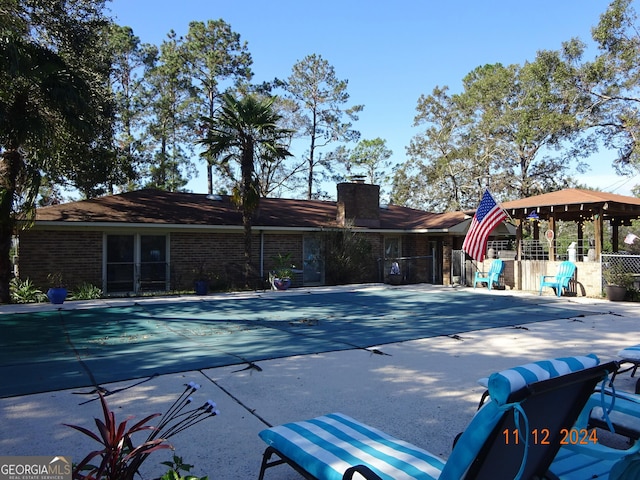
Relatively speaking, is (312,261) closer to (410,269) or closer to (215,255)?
(215,255)

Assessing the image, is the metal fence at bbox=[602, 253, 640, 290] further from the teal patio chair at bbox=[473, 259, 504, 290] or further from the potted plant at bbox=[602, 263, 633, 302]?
the teal patio chair at bbox=[473, 259, 504, 290]

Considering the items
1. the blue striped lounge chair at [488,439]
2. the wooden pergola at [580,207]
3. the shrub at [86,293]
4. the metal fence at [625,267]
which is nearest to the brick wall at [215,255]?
the shrub at [86,293]

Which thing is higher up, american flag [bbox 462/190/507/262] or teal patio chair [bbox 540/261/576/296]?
american flag [bbox 462/190/507/262]

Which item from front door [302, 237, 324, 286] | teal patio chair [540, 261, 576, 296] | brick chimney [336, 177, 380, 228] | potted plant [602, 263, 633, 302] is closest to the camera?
potted plant [602, 263, 633, 302]

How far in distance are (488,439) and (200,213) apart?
678 inches

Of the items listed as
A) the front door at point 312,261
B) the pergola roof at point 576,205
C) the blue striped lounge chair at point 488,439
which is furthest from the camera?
the front door at point 312,261

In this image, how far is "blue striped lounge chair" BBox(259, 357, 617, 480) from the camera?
76.7 inches

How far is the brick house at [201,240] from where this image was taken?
585 inches

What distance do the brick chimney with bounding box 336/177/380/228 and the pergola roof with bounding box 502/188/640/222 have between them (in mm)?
5964

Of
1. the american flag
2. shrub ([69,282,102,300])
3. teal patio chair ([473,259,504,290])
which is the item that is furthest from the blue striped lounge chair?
teal patio chair ([473,259,504,290])

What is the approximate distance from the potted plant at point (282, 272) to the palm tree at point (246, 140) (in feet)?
4.75

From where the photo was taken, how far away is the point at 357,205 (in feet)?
68.0

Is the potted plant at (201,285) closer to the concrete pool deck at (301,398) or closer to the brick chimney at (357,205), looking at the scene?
the brick chimney at (357,205)
